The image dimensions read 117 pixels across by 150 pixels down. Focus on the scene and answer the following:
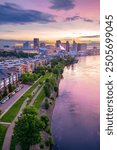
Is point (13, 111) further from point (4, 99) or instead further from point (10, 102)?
point (4, 99)

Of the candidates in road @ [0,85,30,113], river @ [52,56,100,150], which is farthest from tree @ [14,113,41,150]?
road @ [0,85,30,113]

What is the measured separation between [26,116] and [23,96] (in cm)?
318

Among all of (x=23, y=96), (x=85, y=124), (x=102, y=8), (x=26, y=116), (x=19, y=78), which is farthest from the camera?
(x=19, y=78)

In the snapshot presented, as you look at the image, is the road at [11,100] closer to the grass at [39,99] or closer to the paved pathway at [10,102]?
the paved pathway at [10,102]

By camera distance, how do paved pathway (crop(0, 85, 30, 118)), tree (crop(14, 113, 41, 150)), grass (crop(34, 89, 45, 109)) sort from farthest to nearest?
grass (crop(34, 89, 45, 109)) < paved pathway (crop(0, 85, 30, 118)) < tree (crop(14, 113, 41, 150))

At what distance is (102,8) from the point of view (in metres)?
0.98

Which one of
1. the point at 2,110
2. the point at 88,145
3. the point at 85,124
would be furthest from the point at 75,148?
the point at 2,110

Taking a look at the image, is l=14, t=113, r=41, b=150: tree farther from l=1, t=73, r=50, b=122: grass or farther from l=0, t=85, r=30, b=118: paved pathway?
l=0, t=85, r=30, b=118: paved pathway

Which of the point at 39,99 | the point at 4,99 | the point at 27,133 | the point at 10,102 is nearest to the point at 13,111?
the point at 10,102

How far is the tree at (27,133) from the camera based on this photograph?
3.32 metres

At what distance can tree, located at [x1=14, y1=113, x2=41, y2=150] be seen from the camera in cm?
332

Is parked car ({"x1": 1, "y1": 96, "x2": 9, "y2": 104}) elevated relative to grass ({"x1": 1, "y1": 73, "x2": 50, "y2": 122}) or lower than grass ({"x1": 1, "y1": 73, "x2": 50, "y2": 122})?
elevated

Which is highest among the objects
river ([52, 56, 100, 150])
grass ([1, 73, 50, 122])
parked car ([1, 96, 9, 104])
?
parked car ([1, 96, 9, 104])

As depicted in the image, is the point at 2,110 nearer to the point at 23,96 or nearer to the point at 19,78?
the point at 23,96
